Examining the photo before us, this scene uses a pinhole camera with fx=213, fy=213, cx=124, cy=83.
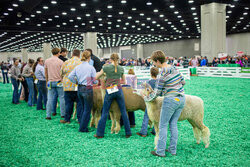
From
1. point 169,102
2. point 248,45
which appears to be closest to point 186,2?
point 169,102

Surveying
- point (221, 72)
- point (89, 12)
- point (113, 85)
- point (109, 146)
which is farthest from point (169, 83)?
point (89, 12)

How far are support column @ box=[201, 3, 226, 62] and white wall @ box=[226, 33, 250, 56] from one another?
23295 millimetres

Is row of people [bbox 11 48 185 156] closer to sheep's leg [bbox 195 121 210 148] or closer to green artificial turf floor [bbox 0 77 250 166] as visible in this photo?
green artificial turf floor [bbox 0 77 250 166]

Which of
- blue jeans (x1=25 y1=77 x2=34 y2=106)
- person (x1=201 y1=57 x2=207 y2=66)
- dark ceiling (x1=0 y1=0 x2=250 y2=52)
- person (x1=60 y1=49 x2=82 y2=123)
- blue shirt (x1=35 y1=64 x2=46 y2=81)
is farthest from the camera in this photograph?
person (x1=201 y1=57 x2=207 y2=66)

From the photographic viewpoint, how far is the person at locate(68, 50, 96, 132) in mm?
4977

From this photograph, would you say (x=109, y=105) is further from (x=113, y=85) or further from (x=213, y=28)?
(x=213, y=28)

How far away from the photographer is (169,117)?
137 inches

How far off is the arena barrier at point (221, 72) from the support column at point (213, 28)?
119 centimetres

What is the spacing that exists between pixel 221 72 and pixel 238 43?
25429mm

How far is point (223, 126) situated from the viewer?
5.46 m

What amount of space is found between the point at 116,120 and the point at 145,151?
1.26m

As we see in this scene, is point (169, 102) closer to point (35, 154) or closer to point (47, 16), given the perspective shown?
point (35, 154)

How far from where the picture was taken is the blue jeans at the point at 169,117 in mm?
3430

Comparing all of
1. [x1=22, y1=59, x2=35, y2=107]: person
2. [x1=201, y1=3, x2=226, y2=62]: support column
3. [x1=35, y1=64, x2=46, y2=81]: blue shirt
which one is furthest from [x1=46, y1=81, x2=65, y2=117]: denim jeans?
[x1=201, y1=3, x2=226, y2=62]: support column
